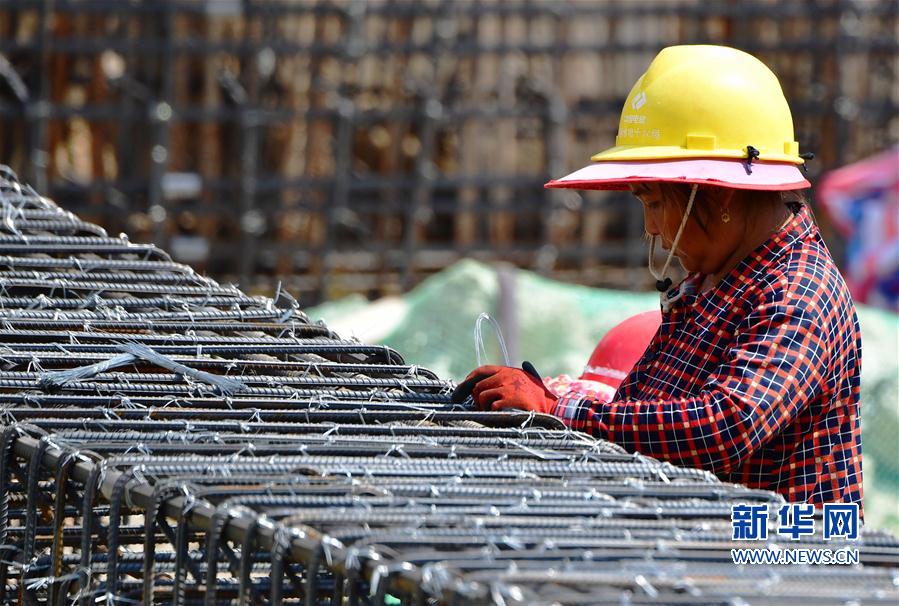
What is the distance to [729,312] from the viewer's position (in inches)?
108

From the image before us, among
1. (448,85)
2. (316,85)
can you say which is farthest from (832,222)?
(316,85)

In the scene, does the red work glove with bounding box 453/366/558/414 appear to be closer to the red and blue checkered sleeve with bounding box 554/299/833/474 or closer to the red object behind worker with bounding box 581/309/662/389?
the red and blue checkered sleeve with bounding box 554/299/833/474

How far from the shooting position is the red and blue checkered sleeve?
8.38ft

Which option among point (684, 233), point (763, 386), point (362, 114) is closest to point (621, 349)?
point (684, 233)

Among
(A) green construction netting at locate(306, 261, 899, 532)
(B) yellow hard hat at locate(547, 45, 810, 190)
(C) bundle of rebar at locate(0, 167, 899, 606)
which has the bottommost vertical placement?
(A) green construction netting at locate(306, 261, 899, 532)

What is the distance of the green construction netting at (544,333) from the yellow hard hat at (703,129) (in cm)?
316

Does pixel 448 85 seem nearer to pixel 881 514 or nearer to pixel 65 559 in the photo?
pixel 881 514

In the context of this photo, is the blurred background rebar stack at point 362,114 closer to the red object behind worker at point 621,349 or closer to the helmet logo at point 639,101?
the red object behind worker at point 621,349

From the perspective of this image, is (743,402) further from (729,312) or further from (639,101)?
(639,101)

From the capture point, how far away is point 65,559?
260 cm

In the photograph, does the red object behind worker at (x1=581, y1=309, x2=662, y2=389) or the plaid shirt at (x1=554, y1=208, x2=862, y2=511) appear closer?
the plaid shirt at (x1=554, y1=208, x2=862, y2=511)

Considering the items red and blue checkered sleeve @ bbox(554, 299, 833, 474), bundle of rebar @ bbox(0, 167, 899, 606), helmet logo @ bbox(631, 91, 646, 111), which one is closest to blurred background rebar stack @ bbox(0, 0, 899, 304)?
bundle of rebar @ bbox(0, 167, 899, 606)

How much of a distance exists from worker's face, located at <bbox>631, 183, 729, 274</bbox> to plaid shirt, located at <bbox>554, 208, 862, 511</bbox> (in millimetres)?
72

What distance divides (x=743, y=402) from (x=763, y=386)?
47mm
